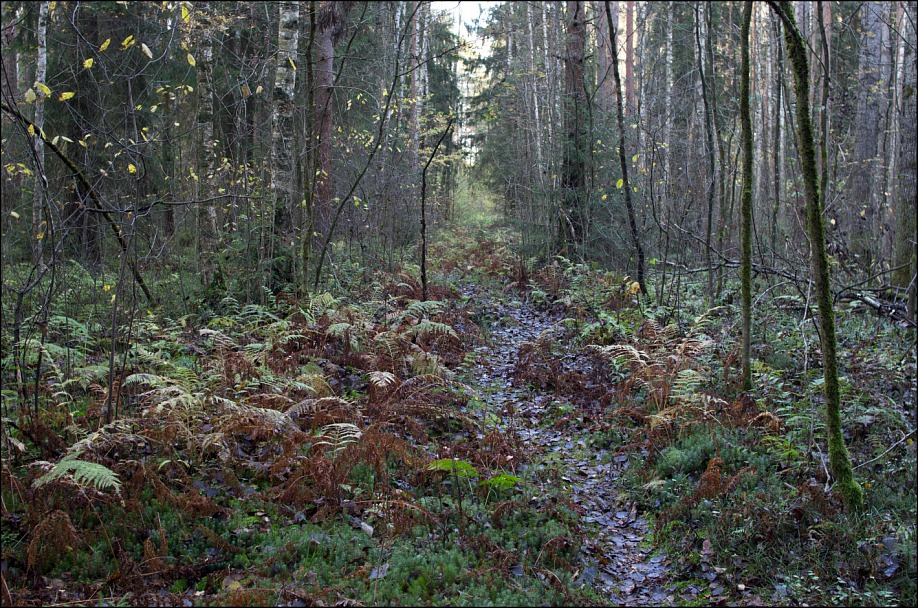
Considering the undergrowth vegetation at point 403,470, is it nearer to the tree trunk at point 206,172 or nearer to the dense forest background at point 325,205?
the dense forest background at point 325,205

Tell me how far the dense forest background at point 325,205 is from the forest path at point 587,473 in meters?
1.06

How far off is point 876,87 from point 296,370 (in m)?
11.9

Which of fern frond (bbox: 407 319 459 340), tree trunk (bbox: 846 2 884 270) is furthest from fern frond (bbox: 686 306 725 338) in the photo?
tree trunk (bbox: 846 2 884 270)

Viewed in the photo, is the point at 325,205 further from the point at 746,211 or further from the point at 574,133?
the point at 746,211

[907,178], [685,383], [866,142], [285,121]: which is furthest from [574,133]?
[685,383]

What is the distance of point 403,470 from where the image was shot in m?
5.07

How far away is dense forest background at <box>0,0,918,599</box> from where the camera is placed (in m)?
5.52

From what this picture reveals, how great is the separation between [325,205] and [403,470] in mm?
7980

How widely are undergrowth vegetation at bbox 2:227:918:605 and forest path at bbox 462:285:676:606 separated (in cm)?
15

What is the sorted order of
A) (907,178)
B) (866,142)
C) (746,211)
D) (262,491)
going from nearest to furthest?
1. (262,491)
2. (746,211)
3. (907,178)
4. (866,142)

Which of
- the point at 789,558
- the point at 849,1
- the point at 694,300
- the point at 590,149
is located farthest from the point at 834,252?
the point at 849,1

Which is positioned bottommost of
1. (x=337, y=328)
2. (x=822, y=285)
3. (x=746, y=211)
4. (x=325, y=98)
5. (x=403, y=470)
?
(x=403, y=470)

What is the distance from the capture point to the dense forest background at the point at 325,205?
18.1ft

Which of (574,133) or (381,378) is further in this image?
(574,133)
